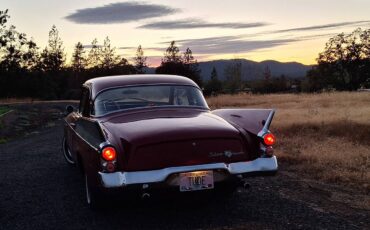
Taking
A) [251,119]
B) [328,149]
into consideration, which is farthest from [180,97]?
[328,149]

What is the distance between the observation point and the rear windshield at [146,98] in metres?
5.74

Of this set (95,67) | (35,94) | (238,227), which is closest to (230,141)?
(238,227)

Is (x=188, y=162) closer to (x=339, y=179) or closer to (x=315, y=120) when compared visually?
(x=339, y=179)

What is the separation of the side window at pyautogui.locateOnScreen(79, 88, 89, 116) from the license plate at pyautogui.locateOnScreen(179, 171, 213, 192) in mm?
2264

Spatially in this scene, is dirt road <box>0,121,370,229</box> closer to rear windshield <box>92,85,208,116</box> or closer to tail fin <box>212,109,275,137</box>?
tail fin <box>212,109,275,137</box>

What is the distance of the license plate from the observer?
447cm

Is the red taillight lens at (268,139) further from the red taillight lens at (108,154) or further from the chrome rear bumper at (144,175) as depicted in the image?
the red taillight lens at (108,154)

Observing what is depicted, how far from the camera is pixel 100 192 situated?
4.75m

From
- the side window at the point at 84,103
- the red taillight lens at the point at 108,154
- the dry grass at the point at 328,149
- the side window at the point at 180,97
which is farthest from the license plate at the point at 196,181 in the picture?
the dry grass at the point at 328,149

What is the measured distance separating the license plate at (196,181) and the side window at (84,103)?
226cm

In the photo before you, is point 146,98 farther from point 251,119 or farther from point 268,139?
point 268,139

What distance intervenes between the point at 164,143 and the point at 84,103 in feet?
8.01

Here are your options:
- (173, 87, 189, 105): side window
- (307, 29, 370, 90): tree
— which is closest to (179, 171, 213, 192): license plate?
(173, 87, 189, 105): side window

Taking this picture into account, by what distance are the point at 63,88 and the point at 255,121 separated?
7231 cm
